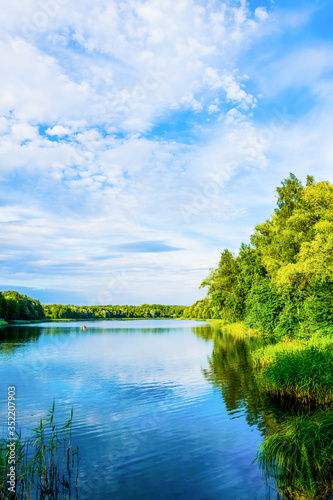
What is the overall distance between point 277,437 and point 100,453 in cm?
637

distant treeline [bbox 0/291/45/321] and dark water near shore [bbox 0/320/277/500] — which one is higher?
distant treeline [bbox 0/291/45/321]

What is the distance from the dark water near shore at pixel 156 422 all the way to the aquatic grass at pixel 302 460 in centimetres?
51

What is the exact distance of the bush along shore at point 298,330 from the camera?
895 centimetres

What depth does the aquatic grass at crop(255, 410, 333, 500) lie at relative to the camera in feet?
26.5

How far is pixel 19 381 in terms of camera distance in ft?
81.0

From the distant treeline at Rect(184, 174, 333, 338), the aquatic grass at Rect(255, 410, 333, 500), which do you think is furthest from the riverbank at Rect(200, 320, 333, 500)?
the distant treeline at Rect(184, 174, 333, 338)

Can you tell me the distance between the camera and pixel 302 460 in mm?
8594

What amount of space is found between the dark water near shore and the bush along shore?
1.04m

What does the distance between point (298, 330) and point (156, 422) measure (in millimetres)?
24936

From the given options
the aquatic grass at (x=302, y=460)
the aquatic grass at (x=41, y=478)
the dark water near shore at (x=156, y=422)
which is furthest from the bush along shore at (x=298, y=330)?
the aquatic grass at (x=41, y=478)

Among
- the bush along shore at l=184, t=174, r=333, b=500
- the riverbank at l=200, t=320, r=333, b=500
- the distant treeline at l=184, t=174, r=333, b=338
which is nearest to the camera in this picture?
the riverbank at l=200, t=320, r=333, b=500

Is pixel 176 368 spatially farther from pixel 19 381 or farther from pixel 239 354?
pixel 19 381

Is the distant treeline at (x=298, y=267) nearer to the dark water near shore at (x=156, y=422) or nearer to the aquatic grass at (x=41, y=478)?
the dark water near shore at (x=156, y=422)

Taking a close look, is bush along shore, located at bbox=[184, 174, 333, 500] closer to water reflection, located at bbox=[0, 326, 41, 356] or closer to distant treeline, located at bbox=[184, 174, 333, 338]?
distant treeline, located at bbox=[184, 174, 333, 338]
